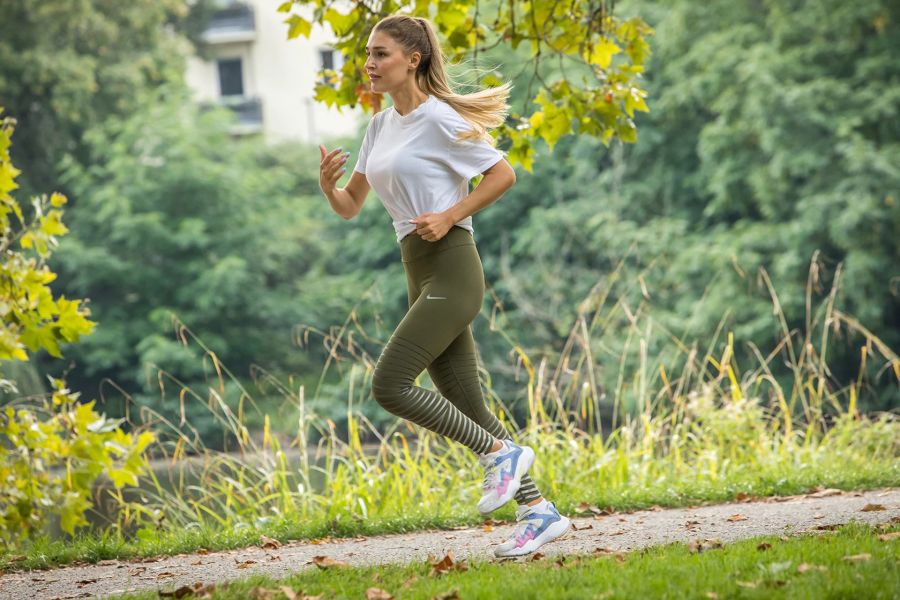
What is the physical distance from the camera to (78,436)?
534 cm

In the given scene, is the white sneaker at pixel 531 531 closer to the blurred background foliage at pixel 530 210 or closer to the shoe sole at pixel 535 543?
the shoe sole at pixel 535 543

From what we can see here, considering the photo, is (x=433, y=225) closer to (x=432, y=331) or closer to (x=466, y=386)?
(x=432, y=331)

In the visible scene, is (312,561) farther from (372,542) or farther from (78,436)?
(78,436)

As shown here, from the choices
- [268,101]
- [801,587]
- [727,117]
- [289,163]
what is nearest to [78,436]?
[801,587]

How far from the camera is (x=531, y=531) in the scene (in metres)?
4.36

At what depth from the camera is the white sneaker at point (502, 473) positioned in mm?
4117

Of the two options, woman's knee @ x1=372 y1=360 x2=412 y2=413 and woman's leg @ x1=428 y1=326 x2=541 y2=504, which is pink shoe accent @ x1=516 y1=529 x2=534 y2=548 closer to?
woman's leg @ x1=428 y1=326 x2=541 y2=504

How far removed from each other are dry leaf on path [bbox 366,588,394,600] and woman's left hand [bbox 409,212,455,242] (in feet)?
3.89

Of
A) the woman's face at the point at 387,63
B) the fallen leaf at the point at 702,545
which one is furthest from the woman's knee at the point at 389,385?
the fallen leaf at the point at 702,545

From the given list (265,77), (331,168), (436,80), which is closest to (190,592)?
(331,168)

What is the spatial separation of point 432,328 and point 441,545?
4.58ft

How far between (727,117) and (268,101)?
2052 cm

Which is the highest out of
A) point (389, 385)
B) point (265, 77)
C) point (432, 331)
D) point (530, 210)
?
point (265, 77)

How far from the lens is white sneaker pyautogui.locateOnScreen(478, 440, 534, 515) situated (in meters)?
4.12
